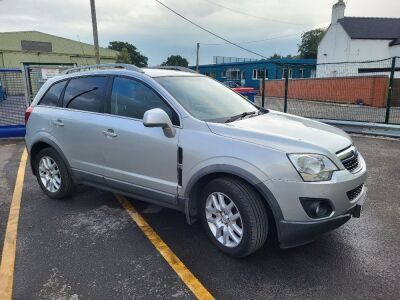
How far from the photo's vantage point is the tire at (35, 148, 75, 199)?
4.68m

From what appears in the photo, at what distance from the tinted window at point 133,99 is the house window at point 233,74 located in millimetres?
41376

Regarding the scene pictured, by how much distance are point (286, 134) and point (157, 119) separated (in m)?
1.21

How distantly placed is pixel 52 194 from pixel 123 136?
1.79 m

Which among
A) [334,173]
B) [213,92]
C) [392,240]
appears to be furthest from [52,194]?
[392,240]

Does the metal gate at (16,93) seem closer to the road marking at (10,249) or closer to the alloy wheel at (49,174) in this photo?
the road marking at (10,249)

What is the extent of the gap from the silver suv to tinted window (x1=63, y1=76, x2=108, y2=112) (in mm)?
14

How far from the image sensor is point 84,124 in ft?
13.9

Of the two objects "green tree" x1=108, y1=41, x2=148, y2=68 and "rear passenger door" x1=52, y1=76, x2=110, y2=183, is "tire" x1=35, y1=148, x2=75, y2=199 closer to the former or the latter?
"rear passenger door" x1=52, y1=76, x2=110, y2=183

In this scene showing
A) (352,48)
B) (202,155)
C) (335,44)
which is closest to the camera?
(202,155)

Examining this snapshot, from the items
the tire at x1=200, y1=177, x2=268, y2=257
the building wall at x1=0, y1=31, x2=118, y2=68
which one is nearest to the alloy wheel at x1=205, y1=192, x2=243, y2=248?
the tire at x1=200, y1=177, x2=268, y2=257

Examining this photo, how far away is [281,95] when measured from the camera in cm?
1288

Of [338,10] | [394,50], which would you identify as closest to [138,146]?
[394,50]

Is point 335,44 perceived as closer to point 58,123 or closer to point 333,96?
point 333,96

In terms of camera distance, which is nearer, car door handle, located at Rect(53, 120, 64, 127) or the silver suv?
the silver suv
